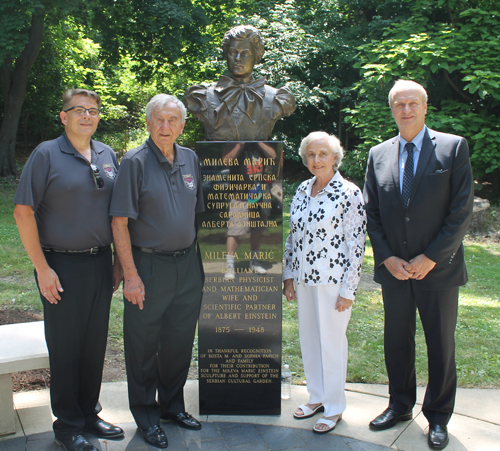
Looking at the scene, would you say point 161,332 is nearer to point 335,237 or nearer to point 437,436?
point 335,237

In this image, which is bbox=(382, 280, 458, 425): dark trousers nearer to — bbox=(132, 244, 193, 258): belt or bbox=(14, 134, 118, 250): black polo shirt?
bbox=(132, 244, 193, 258): belt

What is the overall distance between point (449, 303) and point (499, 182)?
9885 millimetres

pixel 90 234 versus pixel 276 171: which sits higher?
pixel 276 171

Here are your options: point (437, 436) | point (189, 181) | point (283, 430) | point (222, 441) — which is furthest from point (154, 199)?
point (437, 436)

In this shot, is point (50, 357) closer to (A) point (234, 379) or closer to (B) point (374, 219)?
(A) point (234, 379)

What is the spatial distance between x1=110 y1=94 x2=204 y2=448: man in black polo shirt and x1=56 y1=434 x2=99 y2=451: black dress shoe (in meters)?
0.31

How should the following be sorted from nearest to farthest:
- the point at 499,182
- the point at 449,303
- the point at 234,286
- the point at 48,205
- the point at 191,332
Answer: the point at 48,205 < the point at 449,303 < the point at 191,332 < the point at 234,286 < the point at 499,182

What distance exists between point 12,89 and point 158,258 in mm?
12619

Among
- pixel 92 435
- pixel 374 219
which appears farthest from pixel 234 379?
pixel 374 219

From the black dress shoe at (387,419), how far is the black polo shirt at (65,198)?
6.70ft

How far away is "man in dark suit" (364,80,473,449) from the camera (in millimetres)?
2795

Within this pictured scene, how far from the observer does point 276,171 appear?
10.6ft

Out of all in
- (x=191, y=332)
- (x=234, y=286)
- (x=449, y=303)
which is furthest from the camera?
(x=234, y=286)

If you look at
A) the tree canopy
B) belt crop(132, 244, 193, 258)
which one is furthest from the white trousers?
the tree canopy
